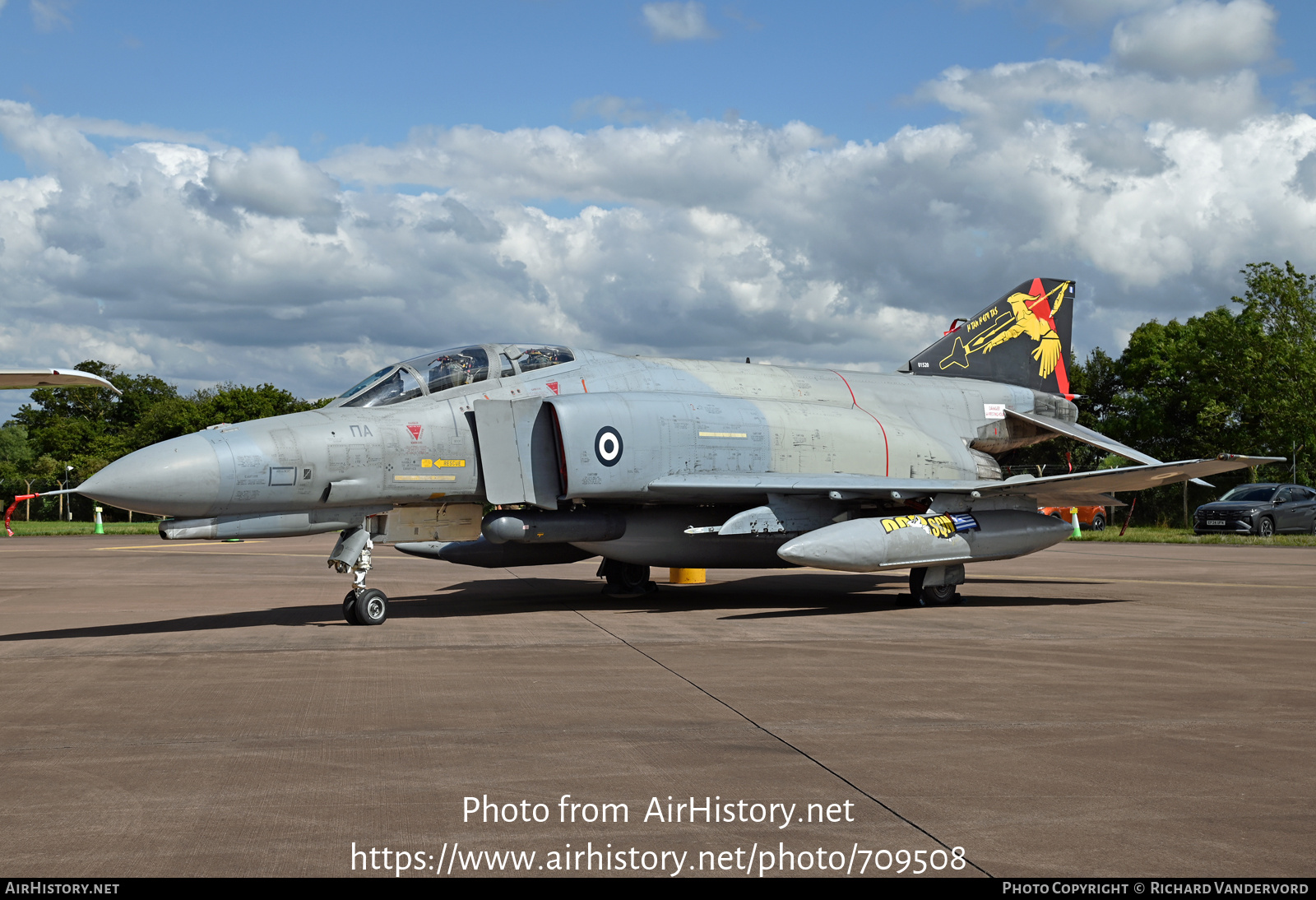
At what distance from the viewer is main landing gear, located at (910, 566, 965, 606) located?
13039 mm

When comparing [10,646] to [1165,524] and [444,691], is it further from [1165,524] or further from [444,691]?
[1165,524]

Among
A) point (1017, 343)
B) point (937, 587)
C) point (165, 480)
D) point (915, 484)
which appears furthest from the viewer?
point (1017, 343)

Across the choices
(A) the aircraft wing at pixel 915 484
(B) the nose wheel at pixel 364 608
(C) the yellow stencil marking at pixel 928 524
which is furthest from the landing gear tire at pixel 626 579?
(B) the nose wheel at pixel 364 608

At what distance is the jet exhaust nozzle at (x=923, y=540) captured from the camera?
37.4 feet

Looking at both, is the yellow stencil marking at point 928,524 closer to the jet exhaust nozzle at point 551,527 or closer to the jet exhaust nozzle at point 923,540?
the jet exhaust nozzle at point 923,540

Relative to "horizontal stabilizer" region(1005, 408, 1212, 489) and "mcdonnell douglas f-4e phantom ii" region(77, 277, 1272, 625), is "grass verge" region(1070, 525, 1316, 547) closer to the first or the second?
"horizontal stabilizer" region(1005, 408, 1212, 489)

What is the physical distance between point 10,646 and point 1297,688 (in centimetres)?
1053

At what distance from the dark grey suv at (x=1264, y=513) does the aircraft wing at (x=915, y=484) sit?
51.9 ft

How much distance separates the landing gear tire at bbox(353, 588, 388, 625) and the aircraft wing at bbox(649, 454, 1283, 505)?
3.24 metres

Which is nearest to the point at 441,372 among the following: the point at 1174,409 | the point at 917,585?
the point at 917,585

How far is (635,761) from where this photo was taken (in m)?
5.12

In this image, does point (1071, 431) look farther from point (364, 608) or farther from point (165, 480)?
point (165, 480)

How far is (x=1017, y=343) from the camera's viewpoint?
55.3ft

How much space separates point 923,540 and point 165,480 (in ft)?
26.4
